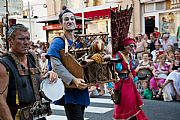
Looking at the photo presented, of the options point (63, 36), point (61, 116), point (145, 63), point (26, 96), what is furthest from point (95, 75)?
point (145, 63)

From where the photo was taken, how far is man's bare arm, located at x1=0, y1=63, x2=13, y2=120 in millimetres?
2412

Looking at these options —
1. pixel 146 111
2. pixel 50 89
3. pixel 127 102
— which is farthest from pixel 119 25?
Answer: pixel 146 111

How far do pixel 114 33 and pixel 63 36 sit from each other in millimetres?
996

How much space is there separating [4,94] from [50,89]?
458 mm

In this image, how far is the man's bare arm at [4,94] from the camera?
2412 millimetres

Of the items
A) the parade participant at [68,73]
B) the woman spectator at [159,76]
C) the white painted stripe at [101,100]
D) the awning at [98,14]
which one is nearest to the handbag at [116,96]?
the parade participant at [68,73]

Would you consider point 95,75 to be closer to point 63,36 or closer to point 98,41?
point 98,41

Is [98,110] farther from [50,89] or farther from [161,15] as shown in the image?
[161,15]

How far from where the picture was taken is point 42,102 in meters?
2.79

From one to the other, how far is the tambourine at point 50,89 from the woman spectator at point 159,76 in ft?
18.9

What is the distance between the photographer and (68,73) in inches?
129

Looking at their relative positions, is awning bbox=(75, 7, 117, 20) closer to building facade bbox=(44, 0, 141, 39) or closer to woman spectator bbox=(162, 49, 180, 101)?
building facade bbox=(44, 0, 141, 39)

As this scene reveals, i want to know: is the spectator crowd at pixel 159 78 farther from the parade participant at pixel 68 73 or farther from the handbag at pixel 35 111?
the handbag at pixel 35 111

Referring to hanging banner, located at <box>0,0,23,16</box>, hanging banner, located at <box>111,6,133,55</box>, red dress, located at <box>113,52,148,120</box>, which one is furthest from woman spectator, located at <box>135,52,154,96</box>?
hanging banner, located at <box>0,0,23,16</box>
